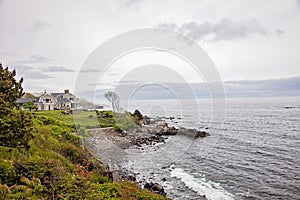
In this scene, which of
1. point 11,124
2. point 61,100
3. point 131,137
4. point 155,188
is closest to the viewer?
point 11,124

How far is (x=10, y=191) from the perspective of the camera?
746 centimetres

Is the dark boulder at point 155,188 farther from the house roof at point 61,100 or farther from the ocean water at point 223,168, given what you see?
the house roof at point 61,100

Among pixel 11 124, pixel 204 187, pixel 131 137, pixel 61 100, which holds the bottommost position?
pixel 204 187

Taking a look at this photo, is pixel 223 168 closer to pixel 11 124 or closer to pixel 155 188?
pixel 155 188

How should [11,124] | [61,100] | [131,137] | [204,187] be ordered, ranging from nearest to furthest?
1. [11,124]
2. [204,187]
3. [131,137]
4. [61,100]

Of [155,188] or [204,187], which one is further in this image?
[204,187]

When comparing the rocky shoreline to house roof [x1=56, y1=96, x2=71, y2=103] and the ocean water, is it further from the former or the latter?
house roof [x1=56, y1=96, x2=71, y2=103]

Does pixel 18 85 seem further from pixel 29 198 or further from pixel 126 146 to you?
pixel 126 146

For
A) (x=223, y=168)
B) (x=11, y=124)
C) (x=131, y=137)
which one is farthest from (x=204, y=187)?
(x=131, y=137)

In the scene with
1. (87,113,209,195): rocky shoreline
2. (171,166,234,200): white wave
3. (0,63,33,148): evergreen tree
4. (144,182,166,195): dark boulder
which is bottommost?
(171,166,234,200): white wave

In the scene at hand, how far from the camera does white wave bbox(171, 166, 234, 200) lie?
54.2ft

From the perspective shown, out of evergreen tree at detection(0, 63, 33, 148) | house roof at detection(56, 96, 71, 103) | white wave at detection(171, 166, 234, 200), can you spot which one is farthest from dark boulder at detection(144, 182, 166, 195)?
house roof at detection(56, 96, 71, 103)

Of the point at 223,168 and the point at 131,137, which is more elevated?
the point at 131,137

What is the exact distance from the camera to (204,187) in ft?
59.9
